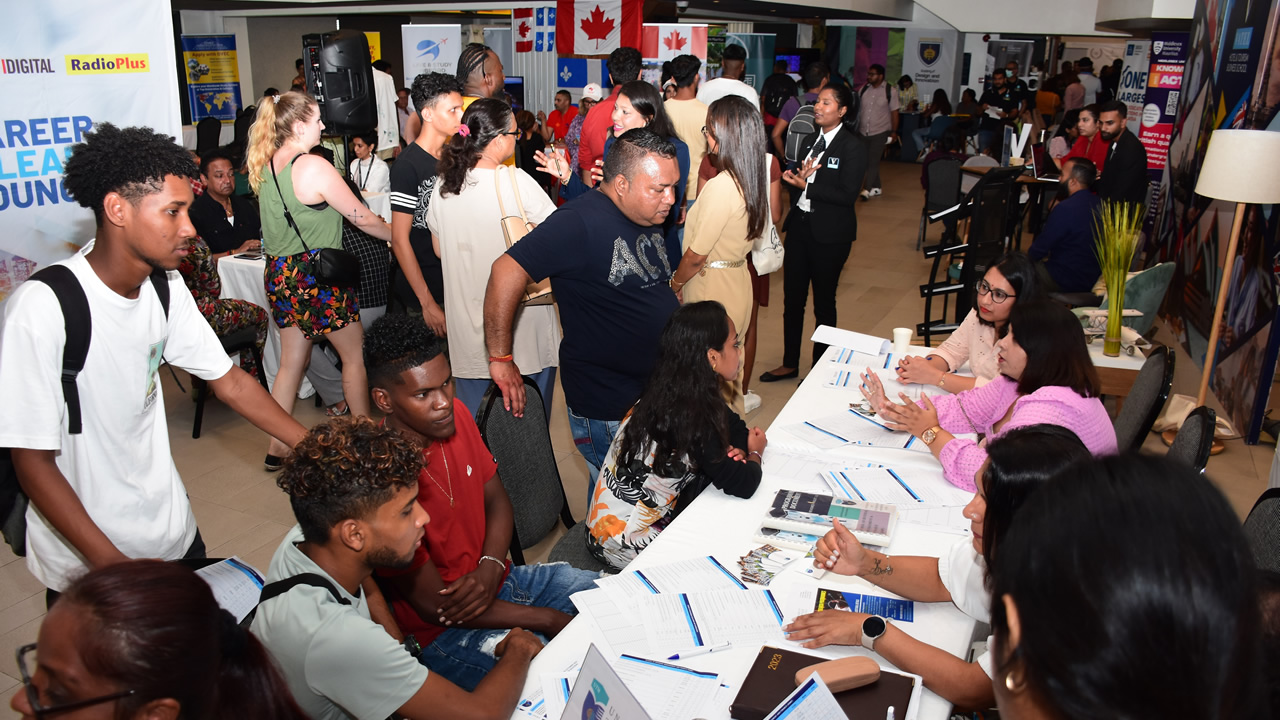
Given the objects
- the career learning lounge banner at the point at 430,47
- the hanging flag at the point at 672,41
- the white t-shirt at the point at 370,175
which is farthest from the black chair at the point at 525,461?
the career learning lounge banner at the point at 430,47

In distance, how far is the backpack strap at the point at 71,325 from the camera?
5.61 ft

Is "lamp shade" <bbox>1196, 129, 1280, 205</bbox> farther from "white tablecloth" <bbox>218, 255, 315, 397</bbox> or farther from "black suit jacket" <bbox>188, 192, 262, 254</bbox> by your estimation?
"black suit jacket" <bbox>188, 192, 262, 254</bbox>

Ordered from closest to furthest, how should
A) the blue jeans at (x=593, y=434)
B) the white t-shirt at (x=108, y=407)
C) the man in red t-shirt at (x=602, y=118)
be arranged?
the white t-shirt at (x=108, y=407)
the blue jeans at (x=593, y=434)
the man in red t-shirt at (x=602, y=118)

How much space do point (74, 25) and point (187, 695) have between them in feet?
6.40

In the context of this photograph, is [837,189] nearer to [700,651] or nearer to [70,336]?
[700,651]

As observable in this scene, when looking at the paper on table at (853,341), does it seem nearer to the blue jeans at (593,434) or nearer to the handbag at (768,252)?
the handbag at (768,252)

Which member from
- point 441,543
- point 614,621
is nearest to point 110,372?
point 441,543

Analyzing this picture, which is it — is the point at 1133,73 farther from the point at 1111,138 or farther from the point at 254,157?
the point at 254,157

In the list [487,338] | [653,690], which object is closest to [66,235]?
[487,338]

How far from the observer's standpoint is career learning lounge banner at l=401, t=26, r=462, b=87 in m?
8.20

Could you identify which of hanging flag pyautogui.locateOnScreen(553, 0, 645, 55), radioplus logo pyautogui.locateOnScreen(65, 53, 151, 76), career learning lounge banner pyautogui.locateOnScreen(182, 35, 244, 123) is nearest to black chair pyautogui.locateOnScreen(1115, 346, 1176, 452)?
radioplus logo pyautogui.locateOnScreen(65, 53, 151, 76)

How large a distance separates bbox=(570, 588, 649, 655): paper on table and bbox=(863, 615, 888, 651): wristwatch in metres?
0.43

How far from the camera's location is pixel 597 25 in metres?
7.84

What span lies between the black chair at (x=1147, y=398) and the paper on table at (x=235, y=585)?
2.53 m
